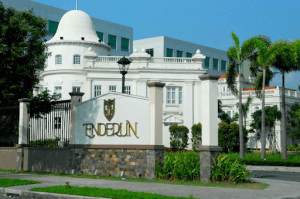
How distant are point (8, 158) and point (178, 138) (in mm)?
20545

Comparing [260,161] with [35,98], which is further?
[260,161]

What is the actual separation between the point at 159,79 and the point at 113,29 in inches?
1216

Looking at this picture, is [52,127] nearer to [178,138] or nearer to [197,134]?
[178,138]

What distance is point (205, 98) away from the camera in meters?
14.6

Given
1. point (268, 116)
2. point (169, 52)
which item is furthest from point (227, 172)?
point (169, 52)

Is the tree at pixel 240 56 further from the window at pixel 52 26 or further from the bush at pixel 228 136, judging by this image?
the window at pixel 52 26

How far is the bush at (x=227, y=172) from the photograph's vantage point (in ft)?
45.0

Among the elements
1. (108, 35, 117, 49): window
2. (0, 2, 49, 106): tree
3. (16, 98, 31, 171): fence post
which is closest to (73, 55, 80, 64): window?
(108, 35, 117, 49): window

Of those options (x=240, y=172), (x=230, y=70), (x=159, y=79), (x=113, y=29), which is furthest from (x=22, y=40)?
(x=113, y=29)

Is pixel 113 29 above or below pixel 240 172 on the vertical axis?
above

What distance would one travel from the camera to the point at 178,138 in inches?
1506

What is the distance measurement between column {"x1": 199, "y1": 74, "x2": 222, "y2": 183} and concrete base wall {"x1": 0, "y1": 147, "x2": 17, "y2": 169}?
10.0m

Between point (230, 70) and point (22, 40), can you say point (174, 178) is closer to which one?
point (22, 40)

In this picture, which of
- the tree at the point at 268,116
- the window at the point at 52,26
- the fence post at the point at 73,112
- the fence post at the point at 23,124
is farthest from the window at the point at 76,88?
the fence post at the point at 73,112
